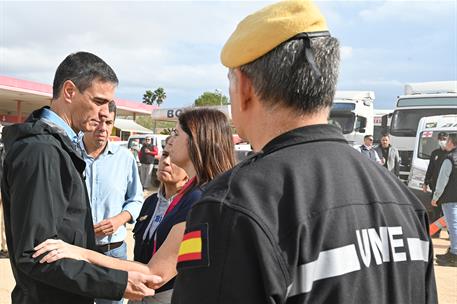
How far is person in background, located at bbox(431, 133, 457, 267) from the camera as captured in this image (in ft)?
25.3

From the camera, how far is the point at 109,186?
3.86 metres

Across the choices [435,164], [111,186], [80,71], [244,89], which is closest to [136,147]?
[435,164]

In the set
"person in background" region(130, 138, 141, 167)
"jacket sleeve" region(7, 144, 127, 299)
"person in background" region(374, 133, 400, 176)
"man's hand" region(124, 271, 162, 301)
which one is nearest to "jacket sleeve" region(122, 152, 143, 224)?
"man's hand" region(124, 271, 162, 301)

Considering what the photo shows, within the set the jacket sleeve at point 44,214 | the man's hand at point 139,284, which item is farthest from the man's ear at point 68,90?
the man's hand at point 139,284

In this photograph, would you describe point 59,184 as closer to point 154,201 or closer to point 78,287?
point 78,287

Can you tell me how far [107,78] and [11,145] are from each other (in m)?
0.72

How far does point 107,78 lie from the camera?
100 inches

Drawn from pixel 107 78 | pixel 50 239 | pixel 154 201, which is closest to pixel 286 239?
pixel 50 239

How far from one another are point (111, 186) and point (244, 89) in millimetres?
2933

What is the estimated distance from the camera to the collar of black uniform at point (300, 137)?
3.51ft

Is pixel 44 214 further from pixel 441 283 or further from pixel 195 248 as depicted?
pixel 441 283

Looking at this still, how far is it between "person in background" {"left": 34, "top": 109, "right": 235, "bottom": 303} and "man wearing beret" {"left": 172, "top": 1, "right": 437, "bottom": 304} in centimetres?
106

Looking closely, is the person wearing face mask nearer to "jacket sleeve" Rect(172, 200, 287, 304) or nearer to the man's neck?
the man's neck

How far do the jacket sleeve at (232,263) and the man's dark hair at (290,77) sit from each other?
1.01 feet
